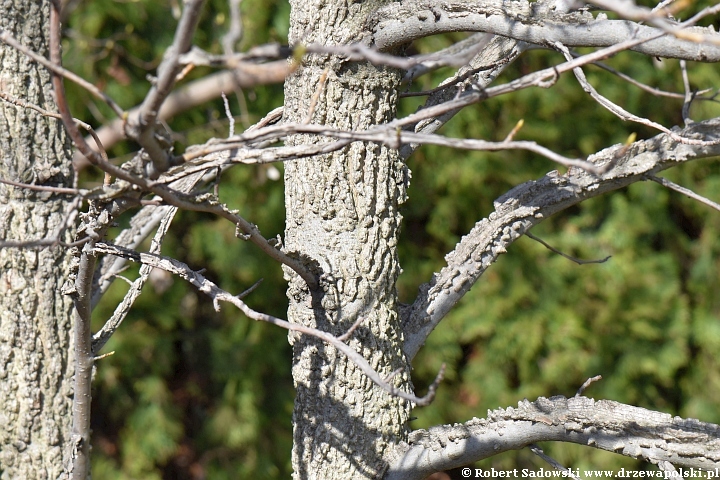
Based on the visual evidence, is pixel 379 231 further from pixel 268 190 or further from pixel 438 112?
pixel 268 190

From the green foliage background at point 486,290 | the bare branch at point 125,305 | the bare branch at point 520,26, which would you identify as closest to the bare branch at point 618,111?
the bare branch at point 520,26

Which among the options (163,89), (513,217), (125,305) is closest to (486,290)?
(513,217)

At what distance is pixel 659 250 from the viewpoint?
2701mm

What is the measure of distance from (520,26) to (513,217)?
37cm

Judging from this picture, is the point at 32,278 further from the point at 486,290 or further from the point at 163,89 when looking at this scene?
the point at 486,290

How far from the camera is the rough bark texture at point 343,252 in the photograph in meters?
1.10

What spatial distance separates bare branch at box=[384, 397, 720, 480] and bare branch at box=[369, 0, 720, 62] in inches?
22.2

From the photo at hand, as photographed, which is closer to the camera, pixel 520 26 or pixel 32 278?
pixel 520 26

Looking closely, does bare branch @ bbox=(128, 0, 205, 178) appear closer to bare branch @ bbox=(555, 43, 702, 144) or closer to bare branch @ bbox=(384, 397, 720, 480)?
bare branch @ bbox=(555, 43, 702, 144)

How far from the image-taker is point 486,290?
253 cm

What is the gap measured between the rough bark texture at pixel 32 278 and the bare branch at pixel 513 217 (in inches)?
32.1

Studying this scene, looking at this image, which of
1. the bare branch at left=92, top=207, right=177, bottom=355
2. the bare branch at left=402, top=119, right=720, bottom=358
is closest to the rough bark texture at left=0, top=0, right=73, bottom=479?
the bare branch at left=92, top=207, right=177, bottom=355

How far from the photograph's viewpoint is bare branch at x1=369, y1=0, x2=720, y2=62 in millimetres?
926

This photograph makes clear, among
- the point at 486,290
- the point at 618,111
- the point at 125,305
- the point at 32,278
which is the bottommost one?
the point at 125,305
